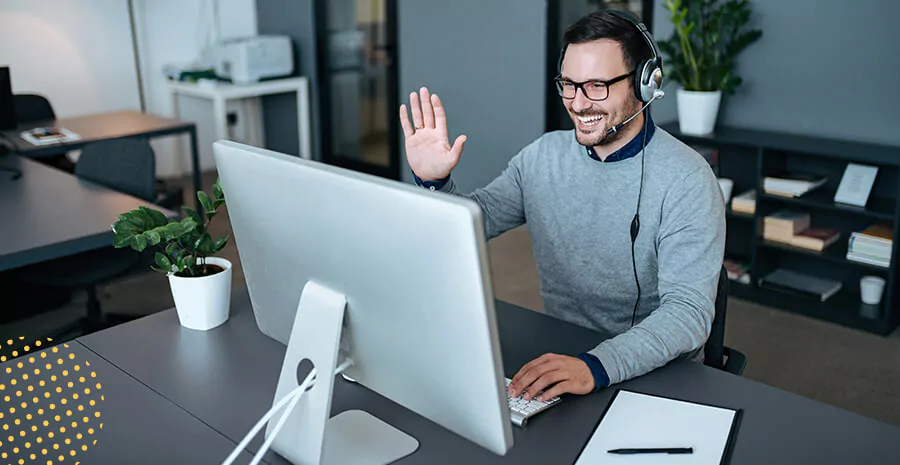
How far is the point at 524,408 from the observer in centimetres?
133

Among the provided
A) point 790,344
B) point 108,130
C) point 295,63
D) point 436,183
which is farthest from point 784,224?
point 295,63

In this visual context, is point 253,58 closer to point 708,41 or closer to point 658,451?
point 708,41

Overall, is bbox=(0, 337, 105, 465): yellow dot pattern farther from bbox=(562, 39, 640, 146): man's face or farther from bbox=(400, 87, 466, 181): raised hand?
bbox=(562, 39, 640, 146): man's face

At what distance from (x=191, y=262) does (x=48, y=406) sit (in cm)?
40

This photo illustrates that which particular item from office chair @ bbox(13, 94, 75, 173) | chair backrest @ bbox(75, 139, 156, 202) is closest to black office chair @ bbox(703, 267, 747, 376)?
chair backrest @ bbox(75, 139, 156, 202)

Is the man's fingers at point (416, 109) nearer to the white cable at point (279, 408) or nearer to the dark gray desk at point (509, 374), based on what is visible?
the dark gray desk at point (509, 374)

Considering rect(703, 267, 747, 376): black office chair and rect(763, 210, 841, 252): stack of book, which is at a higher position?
rect(703, 267, 747, 376): black office chair

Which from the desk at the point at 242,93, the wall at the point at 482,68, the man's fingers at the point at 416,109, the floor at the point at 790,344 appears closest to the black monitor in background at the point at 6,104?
the floor at the point at 790,344

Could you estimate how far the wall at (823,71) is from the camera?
3297mm

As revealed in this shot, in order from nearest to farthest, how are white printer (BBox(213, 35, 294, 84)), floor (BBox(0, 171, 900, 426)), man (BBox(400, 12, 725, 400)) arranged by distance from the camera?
man (BBox(400, 12, 725, 400)), floor (BBox(0, 171, 900, 426)), white printer (BBox(213, 35, 294, 84))

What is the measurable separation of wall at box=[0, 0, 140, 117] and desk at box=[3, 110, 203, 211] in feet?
2.89

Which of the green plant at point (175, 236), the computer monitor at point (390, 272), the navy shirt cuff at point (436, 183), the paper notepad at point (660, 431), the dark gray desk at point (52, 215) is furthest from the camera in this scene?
Result: the dark gray desk at point (52, 215)

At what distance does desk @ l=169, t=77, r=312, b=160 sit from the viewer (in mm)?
5105

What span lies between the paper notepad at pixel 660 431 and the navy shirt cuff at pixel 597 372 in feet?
0.10
